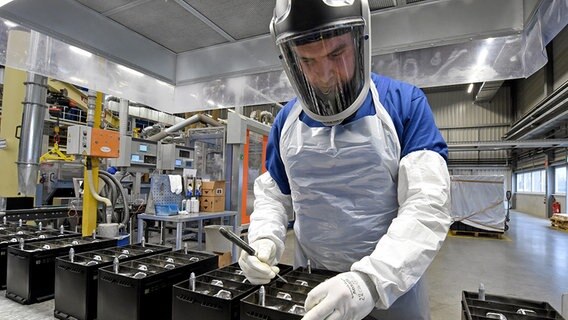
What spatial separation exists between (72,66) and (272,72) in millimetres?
1316

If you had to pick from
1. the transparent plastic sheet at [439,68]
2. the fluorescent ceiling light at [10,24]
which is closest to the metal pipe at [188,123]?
the transparent plastic sheet at [439,68]

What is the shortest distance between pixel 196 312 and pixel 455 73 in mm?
1910

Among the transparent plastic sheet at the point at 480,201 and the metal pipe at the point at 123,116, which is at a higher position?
the metal pipe at the point at 123,116

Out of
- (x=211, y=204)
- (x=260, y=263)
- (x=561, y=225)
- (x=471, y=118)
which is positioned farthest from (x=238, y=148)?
(x=471, y=118)

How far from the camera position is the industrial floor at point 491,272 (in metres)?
2.72

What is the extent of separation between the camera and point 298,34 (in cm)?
84

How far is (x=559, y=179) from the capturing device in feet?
30.7

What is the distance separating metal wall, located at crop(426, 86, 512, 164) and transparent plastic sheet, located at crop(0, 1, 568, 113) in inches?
458

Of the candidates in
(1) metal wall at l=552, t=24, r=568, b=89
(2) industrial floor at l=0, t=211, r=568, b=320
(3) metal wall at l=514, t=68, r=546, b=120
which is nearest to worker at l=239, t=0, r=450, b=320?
(2) industrial floor at l=0, t=211, r=568, b=320

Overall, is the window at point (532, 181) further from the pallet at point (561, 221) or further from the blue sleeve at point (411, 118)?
the blue sleeve at point (411, 118)

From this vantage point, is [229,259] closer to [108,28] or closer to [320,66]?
[108,28]

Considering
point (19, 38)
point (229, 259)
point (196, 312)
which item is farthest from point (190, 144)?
point (196, 312)

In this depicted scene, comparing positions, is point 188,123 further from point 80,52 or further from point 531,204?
point 531,204

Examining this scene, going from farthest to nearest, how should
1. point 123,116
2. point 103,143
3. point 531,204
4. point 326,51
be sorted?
point 531,204 < point 123,116 < point 103,143 < point 326,51
